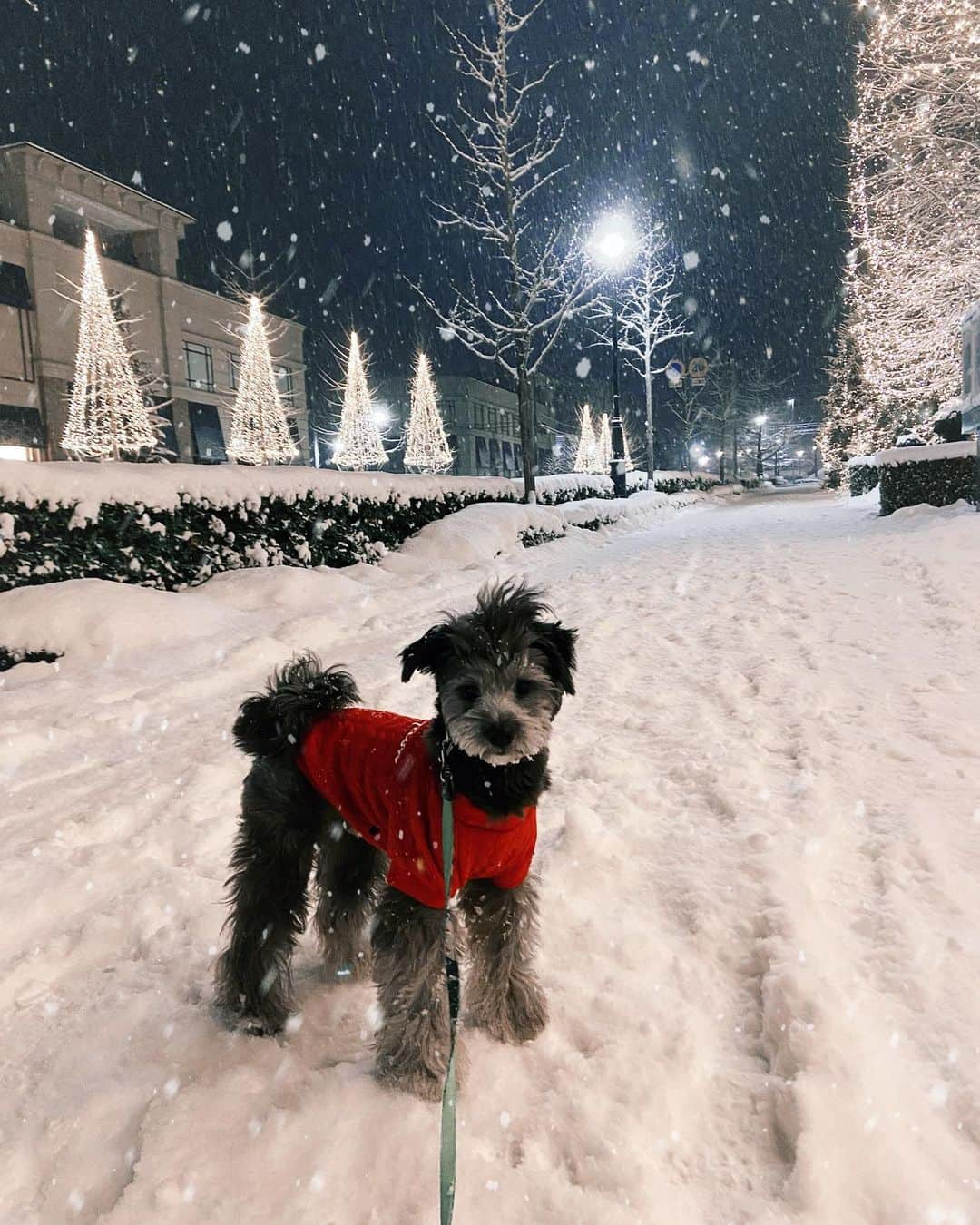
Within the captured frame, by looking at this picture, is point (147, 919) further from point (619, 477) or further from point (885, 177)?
point (619, 477)

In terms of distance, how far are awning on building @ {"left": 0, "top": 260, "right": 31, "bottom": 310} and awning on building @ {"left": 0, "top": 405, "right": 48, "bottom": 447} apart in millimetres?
4416

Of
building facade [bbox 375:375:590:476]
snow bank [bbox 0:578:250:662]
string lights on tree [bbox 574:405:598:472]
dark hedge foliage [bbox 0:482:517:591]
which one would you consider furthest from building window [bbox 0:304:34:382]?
string lights on tree [bbox 574:405:598:472]

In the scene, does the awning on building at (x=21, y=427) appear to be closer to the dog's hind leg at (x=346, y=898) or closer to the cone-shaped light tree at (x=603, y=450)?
the dog's hind leg at (x=346, y=898)

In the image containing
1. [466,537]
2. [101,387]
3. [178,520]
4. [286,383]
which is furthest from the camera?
[286,383]

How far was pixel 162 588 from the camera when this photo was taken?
8406mm

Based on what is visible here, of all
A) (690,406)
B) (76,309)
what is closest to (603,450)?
(690,406)

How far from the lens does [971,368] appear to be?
12.7m

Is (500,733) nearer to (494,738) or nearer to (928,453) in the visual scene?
(494,738)

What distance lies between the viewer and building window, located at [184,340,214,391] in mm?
38719

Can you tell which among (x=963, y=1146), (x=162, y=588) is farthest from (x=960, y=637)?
(x=162, y=588)

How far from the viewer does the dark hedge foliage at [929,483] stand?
13.9 metres

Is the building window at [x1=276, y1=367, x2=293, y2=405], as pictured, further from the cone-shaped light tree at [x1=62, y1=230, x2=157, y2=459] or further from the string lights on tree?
the string lights on tree

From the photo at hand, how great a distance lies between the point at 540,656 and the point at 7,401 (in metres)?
35.5

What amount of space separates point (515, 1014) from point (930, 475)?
1592 centimetres
